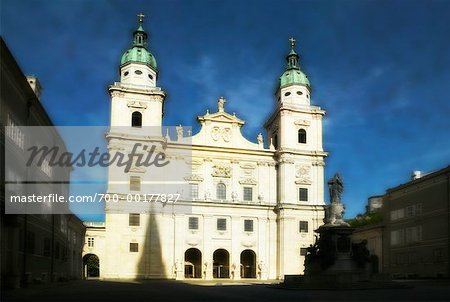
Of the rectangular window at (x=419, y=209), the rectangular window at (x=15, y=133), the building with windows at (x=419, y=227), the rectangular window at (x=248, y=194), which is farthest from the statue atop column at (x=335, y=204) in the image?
the rectangular window at (x=248, y=194)

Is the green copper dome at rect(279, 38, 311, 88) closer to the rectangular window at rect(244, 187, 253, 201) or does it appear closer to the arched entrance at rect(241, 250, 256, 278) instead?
the rectangular window at rect(244, 187, 253, 201)

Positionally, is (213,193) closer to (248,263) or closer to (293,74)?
(248,263)

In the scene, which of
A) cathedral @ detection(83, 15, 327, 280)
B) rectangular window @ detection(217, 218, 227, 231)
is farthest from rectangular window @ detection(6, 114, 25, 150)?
rectangular window @ detection(217, 218, 227, 231)

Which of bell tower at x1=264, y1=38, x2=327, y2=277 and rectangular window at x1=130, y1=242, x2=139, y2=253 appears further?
bell tower at x1=264, y1=38, x2=327, y2=277

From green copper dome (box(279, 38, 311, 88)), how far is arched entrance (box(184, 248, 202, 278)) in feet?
78.5

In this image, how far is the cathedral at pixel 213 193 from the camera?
60.3 m

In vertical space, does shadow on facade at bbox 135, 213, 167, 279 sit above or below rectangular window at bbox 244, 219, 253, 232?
below

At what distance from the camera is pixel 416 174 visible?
220 feet

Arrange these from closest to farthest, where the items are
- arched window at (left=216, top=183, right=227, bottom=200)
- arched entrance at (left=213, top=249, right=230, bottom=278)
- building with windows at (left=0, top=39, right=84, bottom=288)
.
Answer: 1. building with windows at (left=0, top=39, right=84, bottom=288)
2. arched entrance at (left=213, top=249, right=230, bottom=278)
3. arched window at (left=216, top=183, right=227, bottom=200)

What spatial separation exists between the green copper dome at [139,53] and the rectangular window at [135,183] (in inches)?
562

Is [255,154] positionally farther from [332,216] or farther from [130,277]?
[332,216]

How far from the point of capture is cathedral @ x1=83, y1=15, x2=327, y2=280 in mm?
60312

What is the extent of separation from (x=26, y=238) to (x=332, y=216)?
666 inches

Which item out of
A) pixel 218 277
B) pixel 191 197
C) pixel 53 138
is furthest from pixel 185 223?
pixel 53 138
